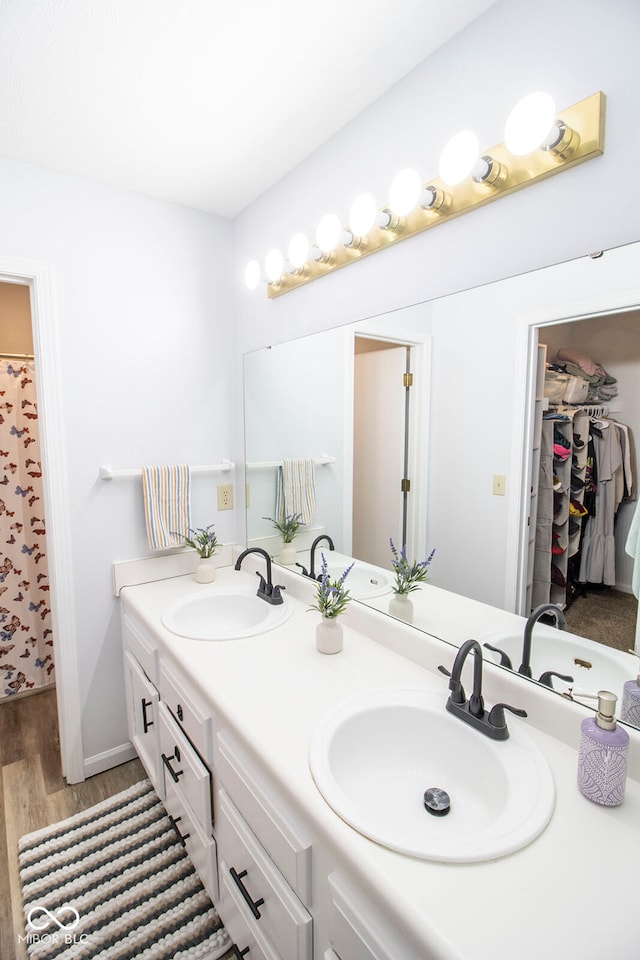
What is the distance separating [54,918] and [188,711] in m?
0.74

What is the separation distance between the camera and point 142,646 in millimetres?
1637

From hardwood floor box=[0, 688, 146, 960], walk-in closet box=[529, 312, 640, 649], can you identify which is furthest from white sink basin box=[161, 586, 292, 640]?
walk-in closet box=[529, 312, 640, 649]

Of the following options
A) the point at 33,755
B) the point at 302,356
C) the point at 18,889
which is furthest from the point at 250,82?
the point at 33,755

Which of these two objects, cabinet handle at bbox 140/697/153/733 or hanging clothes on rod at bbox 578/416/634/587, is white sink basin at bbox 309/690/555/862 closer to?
hanging clothes on rod at bbox 578/416/634/587

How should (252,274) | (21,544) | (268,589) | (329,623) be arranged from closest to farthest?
1. (329,623)
2. (268,589)
3. (252,274)
4. (21,544)

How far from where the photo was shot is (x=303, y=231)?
1.62 meters

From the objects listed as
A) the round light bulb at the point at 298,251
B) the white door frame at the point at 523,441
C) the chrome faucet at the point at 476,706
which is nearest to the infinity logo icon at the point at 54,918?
the chrome faucet at the point at 476,706

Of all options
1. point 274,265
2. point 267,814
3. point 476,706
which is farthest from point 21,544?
point 476,706

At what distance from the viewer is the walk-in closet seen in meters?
0.89

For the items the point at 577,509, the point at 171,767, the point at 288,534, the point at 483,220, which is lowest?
the point at 171,767

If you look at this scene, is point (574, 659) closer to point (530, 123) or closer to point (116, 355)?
point (530, 123)

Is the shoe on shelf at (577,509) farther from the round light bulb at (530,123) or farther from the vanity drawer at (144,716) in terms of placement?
the vanity drawer at (144,716)

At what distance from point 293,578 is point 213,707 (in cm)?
70

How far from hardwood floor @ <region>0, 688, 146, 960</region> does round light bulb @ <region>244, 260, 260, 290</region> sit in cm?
201
